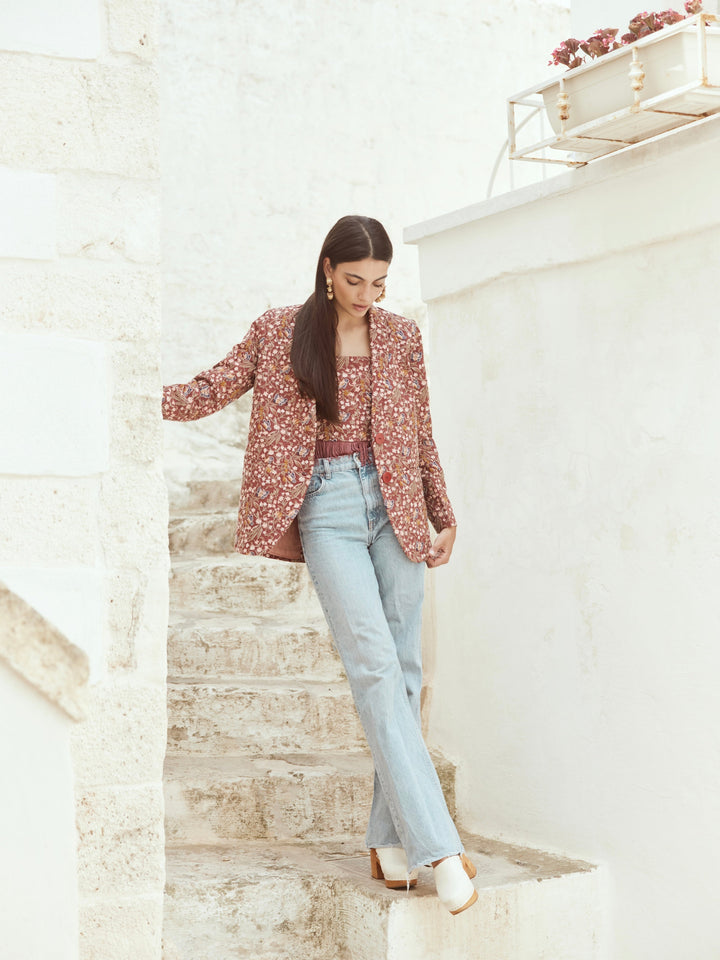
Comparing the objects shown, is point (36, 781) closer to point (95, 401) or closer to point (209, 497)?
point (95, 401)

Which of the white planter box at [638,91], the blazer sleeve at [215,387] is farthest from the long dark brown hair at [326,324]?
the white planter box at [638,91]

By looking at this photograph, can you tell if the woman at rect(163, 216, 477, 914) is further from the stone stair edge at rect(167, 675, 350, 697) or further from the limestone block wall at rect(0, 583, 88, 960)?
the limestone block wall at rect(0, 583, 88, 960)

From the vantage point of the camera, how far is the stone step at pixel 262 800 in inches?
121

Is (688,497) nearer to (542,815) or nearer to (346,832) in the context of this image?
(542,815)

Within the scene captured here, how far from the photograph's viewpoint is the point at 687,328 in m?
2.79

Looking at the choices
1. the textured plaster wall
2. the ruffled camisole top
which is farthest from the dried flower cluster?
the textured plaster wall

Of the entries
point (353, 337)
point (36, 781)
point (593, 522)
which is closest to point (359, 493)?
point (353, 337)

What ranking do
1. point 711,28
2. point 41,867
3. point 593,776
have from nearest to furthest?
1. point 41,867
2. point 711,28
3. point 593,776

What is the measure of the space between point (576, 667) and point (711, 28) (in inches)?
62.8

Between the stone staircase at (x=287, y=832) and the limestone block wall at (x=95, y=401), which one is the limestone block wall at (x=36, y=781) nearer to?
the limestone block wall at (x=95, y=401)

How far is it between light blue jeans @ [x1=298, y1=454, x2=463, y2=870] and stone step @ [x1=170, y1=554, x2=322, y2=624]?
4.25ft

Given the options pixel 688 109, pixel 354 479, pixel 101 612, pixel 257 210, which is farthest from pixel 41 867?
pixel 257 210

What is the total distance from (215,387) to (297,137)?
3.29 meters

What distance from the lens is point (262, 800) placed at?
3.14m
